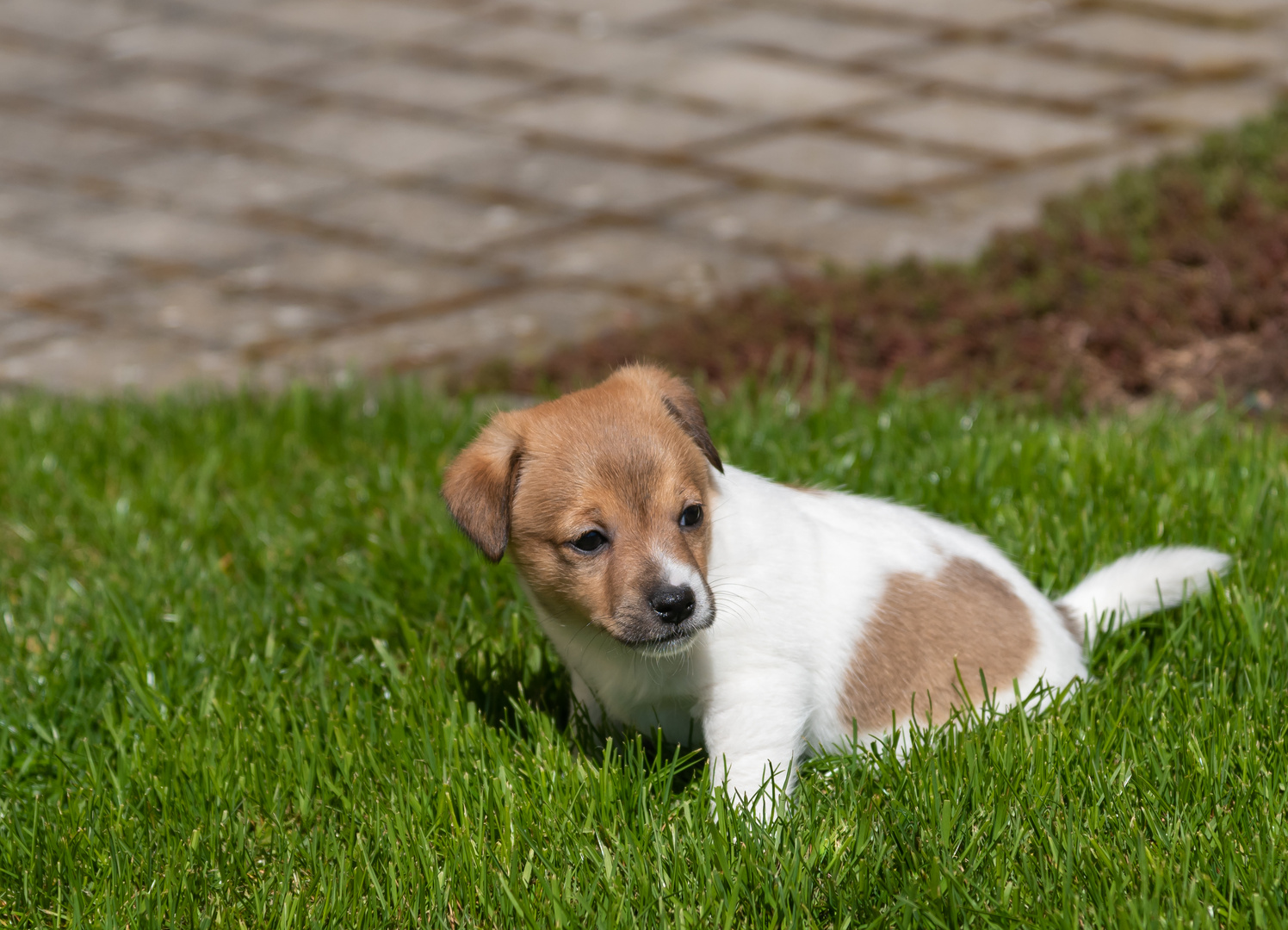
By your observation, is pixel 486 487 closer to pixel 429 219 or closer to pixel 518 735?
pixel 518 735

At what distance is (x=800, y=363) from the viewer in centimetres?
596

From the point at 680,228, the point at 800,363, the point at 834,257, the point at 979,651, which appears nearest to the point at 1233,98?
the point at 834,257

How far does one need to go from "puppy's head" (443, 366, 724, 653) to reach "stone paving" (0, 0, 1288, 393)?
131 inches

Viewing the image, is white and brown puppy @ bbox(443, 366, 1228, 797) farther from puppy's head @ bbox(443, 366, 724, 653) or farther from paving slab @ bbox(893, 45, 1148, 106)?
paving slab @ bbox(893, 45, 1148, 106)

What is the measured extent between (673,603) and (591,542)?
0.31 meters

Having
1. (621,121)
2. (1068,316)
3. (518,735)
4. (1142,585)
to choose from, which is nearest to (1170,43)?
(621,121)

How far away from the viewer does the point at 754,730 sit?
3.23 meters

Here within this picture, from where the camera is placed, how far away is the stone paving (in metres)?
7.21

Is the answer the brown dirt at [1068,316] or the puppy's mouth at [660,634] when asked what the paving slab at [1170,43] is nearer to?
the brown dirt at [1068,316]

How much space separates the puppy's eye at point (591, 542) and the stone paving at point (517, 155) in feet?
11.5

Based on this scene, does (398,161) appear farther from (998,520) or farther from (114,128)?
(998,520)

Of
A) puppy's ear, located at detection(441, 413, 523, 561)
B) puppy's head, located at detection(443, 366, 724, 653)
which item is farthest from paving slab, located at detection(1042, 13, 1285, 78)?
puppy's ear, located at detection(441, 413, 523, 561)

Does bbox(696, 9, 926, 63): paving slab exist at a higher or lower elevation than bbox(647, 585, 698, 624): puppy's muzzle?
higher

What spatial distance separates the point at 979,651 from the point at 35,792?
245 centimetres
